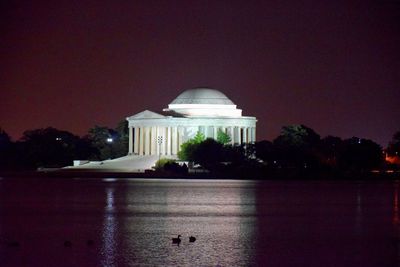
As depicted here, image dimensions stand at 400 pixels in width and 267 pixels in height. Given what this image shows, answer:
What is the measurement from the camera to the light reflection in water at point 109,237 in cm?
4869

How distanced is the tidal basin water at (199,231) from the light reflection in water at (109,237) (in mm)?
48

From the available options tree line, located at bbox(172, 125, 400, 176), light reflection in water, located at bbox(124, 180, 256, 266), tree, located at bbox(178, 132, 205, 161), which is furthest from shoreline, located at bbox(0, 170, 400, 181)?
light reflection in water, located at bbox(124, 180, 256, 266)

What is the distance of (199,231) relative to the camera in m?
61.8

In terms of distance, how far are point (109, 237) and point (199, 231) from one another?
5.76 meters

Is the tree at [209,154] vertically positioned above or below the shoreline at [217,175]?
above

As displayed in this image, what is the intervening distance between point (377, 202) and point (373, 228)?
30.2 m

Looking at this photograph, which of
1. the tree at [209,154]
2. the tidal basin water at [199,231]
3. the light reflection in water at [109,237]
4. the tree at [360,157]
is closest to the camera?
the light reflection in water at [109,237]

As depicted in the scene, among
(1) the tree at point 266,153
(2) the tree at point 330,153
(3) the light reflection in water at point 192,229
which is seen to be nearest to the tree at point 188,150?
(1) the tree at point 266,153

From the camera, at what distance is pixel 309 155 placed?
18100 centimetres

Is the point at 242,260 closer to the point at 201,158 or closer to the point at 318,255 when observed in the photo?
the point at 318,255

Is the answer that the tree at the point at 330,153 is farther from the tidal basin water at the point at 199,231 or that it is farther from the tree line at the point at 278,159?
the tidal basin water at the point at 199,231

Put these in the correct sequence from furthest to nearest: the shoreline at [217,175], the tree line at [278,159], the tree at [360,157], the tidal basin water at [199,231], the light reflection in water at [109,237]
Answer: the tree at [360,157] → the tree line at [278,159] → the shoreline at [217,175] → the tidal basin water at [199,231] → the light reflection in water at [109,237]

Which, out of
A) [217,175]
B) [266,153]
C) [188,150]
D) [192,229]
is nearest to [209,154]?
[217,175]

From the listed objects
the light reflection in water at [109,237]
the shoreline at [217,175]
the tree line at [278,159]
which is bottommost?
the light reflection in water at [109,237]
